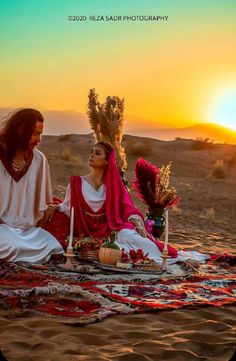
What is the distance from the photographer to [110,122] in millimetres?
8102

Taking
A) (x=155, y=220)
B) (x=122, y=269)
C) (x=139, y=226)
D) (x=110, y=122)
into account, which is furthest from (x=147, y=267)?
(x=110, y=122)

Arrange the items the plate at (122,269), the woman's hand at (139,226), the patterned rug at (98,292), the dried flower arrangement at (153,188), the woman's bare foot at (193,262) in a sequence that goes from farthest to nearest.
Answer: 1. the dried flower arrangement at (153,188)
2. the woman's hand at (139,226)
3. the woman's bare foot at (193,262)
4. the plate at (122,269)
5. the patterned rug at (98,292)

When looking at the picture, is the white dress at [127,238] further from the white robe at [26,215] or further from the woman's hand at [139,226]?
the white robe at [26,215]

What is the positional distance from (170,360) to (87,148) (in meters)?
28.8

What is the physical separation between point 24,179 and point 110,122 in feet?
6.09

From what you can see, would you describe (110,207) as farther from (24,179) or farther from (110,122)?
(110,122)

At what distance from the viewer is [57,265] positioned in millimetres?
5777

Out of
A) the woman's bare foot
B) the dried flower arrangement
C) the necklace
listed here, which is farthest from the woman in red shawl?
the dried flower arrangement

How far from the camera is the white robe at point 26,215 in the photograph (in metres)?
5.97

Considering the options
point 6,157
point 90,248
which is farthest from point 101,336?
point 6,157

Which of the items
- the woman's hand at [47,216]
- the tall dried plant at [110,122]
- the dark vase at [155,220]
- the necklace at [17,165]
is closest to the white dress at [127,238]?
the woman's hand at [47,216]

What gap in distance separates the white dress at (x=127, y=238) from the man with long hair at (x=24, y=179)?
0.95 ft

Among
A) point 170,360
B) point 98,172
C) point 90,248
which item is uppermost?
point 98,172

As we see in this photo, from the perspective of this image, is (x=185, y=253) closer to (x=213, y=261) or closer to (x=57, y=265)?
(x=213, y=261)
